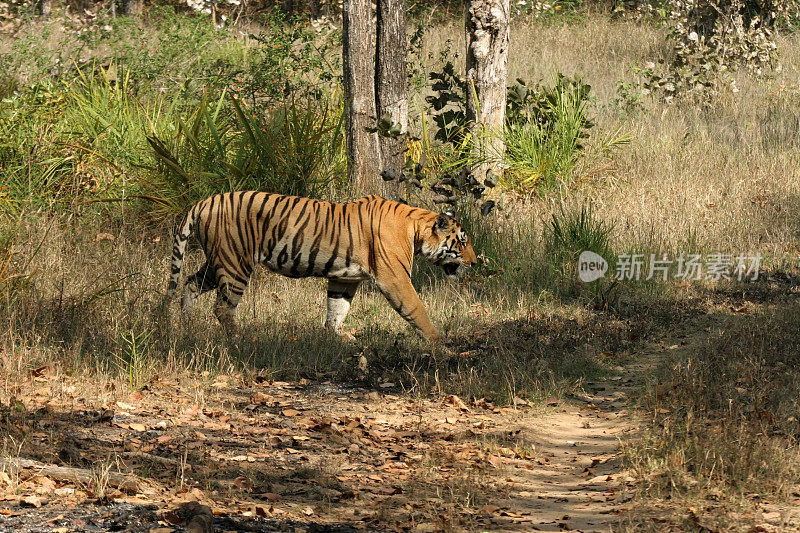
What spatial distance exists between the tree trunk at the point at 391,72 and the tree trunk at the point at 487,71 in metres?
1.32

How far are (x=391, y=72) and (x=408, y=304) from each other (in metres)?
3.91

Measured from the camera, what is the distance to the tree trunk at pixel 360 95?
419 inches

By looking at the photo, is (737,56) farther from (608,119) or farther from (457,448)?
(457,448)

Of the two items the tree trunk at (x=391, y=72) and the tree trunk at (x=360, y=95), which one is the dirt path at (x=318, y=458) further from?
the tree trunk at (x=391, y=72)

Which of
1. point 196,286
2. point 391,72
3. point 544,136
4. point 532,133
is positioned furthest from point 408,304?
point 544,136

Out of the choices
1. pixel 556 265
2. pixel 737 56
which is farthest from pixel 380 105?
pixel 737 56

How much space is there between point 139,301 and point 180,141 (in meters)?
2.83

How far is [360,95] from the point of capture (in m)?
10.7

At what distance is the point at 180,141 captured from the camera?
10.3 m

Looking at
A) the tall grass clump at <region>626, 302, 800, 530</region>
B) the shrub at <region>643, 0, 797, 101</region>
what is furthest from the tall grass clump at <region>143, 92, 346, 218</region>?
the shrub at <region>643, 0, 797, 101</region>

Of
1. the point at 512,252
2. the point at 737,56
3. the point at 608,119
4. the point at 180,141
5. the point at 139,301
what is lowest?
the point at 139,301

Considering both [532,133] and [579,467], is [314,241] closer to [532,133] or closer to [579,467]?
[579,467]

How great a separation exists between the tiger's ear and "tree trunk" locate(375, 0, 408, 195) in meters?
2.65
